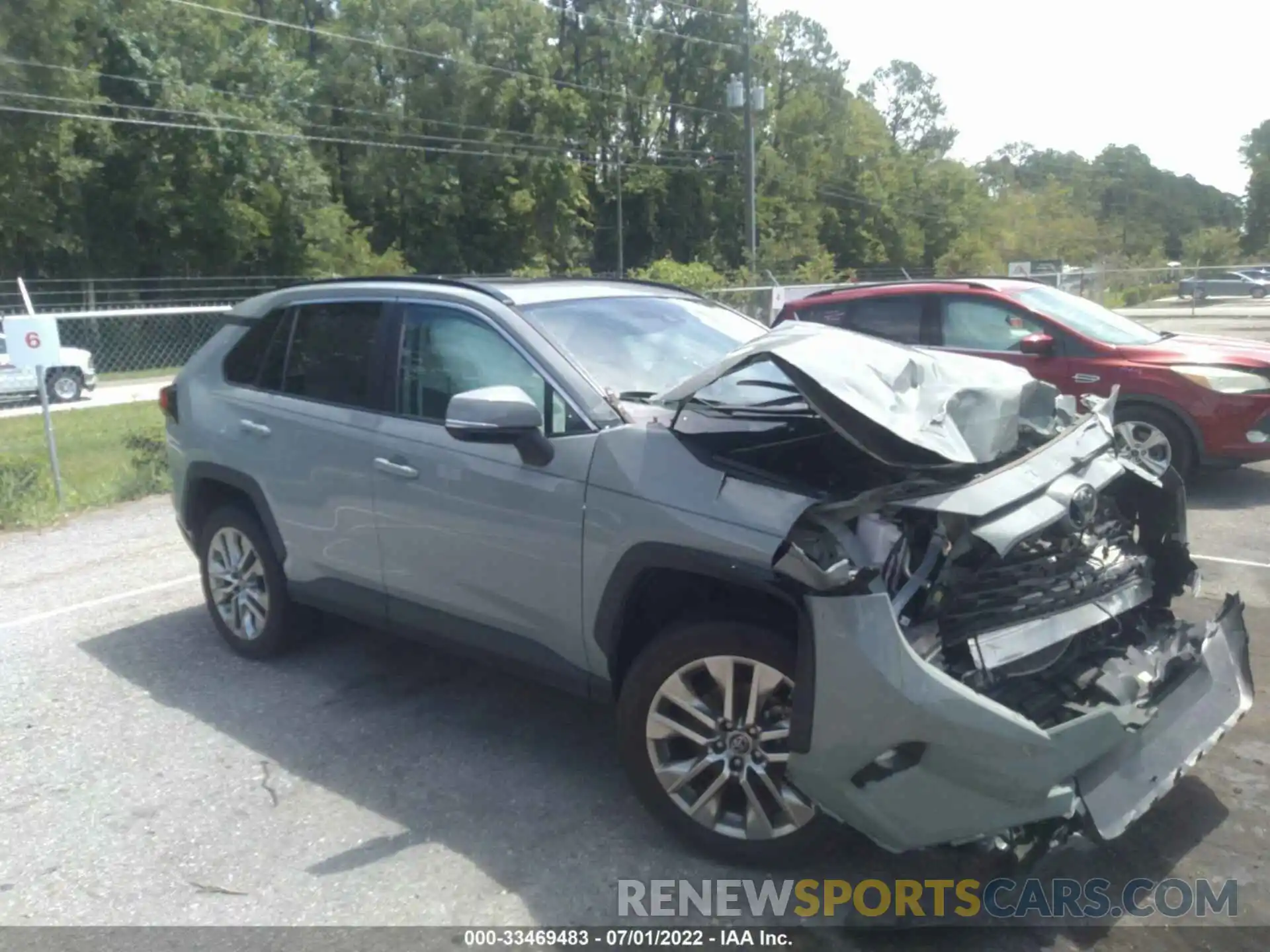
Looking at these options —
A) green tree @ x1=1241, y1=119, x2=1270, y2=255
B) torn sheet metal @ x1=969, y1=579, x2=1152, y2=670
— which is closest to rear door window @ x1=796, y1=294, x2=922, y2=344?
torn sheet metal @ x1=969, y1=579, x2=1152, y2=670

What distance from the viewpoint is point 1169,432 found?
8.78 metres

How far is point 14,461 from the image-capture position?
11297 mm

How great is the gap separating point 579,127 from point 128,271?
20781 mm

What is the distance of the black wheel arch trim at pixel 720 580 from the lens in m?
3.28

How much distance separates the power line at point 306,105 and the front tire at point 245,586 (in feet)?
115

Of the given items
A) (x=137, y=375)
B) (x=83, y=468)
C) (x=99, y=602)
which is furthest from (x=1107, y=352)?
(x=137, y=375)

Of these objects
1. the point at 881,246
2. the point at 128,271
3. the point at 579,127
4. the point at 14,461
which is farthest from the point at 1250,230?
the point at 14,461

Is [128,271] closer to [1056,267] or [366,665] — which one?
[1056,267]

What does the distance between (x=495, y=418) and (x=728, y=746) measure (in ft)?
4.37

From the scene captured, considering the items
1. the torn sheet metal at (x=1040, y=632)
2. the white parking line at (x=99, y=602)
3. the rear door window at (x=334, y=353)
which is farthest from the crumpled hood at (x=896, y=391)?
the white parking line at (x=99, y=602)

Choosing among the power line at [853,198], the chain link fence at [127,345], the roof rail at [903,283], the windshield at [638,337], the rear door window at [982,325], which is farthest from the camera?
the power line at [853,198]

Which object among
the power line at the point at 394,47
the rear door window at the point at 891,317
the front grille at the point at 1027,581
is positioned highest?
the power line at the point at 394,47

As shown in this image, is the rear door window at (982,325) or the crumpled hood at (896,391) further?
the rear door window at (982,325)

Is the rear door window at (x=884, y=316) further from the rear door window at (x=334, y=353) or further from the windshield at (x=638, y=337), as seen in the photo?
the rear door window at (x=334, y=353)
